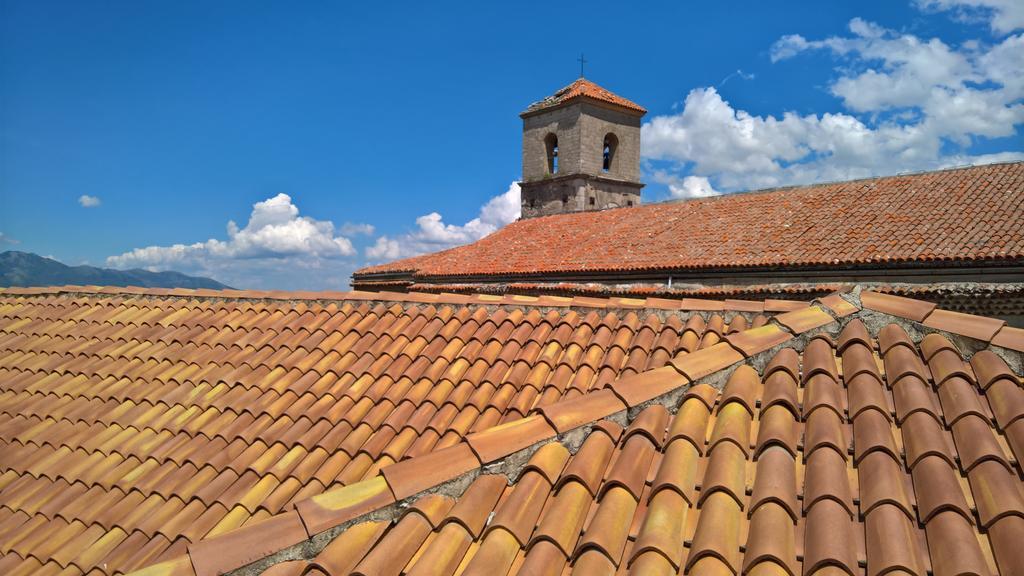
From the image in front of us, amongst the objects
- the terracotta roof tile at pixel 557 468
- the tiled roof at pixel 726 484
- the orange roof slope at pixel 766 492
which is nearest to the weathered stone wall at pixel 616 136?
the terracotta roof tile at pixel 557 468

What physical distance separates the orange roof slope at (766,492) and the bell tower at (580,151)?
73.7 ft

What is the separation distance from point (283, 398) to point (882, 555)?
4.18 metres

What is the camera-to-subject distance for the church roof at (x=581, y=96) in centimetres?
2502

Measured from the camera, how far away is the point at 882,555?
191 centimetres

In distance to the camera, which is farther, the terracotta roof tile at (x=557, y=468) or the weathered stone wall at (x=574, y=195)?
the weathered stone wall at (x=574, y=195)

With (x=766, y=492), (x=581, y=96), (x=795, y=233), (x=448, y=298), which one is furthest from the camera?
(x=581, y=96)

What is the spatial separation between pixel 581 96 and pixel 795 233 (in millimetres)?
13289

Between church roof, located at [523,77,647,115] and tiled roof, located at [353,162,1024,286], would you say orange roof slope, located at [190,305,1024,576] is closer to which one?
tiled roof, located at [353,162,1024,286]

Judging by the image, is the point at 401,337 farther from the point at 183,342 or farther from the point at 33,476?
the point at 33,476

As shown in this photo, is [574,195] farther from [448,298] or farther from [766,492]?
[766,492]

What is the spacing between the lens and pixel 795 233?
1406 centimetres

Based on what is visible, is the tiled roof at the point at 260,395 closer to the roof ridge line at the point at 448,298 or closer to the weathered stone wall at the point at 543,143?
the roof ridge line at the point at 448,298

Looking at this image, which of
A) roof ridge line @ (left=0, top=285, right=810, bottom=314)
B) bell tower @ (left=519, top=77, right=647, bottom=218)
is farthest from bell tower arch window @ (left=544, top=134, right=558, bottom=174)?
roof ridge line @ (left=0, top=285, right=810, bottom=314)

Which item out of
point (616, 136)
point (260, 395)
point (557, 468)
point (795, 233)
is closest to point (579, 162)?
point (616, 136)
